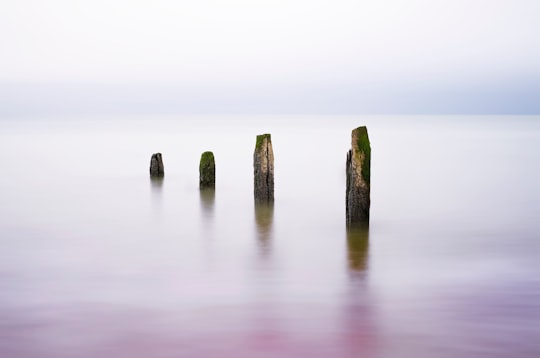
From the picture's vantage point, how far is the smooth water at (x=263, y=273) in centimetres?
755

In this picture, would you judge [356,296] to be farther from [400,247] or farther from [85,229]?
[85,229]

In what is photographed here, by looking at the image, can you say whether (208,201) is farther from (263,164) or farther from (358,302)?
(358,302)

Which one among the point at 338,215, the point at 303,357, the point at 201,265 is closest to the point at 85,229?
the point at 201,265

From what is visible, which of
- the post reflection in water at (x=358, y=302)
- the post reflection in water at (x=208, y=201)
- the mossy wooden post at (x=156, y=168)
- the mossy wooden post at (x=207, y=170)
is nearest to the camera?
the post reflection in water at (x=358, y=302)

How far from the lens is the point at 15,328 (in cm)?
783

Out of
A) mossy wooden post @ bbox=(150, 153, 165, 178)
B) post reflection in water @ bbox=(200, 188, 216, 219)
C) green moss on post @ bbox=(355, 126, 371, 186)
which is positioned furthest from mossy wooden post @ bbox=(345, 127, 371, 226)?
mossy wooden post @ bbox=(150, 153, 165, 178)

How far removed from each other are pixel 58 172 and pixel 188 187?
933 cm

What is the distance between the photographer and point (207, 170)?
65.0ft

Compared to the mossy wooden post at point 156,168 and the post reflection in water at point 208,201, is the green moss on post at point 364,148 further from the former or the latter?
the mossy wooden post at point 156,168

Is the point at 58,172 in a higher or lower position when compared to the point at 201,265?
higher

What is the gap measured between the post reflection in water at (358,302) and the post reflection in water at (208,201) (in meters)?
4.54

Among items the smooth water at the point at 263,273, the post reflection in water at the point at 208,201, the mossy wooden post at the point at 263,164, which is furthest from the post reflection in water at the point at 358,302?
the post reflection in water at the point at 208,201

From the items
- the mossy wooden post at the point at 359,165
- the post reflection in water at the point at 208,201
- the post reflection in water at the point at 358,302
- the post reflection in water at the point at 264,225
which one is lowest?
the post reflection in water at the point at 358,302

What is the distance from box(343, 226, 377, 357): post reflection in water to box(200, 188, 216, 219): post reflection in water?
454cm
